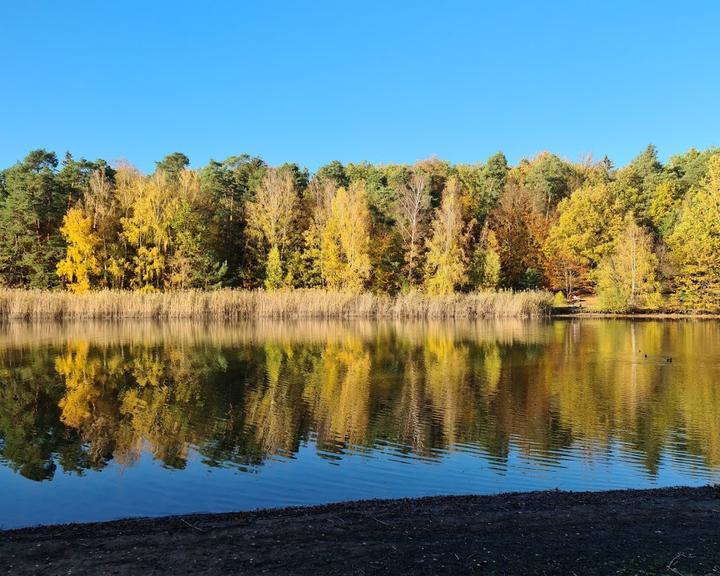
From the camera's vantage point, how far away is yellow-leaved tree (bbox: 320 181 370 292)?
5203 centimetres

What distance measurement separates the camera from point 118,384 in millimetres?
17016

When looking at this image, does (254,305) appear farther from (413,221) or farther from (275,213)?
(413,221)

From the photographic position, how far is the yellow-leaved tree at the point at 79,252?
154 ft

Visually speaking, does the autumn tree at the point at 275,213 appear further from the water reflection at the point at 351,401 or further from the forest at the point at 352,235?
the water reflection at the point at 351,401

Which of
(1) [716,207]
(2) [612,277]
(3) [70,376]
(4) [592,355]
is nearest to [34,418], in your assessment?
(3) [70,376]

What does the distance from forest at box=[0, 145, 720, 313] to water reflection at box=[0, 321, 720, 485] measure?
2207cm

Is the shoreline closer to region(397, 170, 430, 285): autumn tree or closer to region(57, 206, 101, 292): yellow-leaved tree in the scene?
region(57, 206, 101, 292): yellow-leaved tree

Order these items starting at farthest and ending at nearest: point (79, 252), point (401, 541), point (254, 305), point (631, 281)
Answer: point (631, 281), point (79, 252), point (254, 305), point (401, 541)

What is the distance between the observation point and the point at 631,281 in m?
49.2

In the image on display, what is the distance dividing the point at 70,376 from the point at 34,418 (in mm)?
5661

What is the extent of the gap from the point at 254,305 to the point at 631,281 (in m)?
28.9

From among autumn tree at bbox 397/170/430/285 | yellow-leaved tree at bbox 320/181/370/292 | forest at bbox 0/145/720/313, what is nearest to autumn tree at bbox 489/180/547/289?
forest at bbox 0/145/720/313

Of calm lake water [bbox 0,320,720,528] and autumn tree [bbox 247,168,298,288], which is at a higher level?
autumn tree [bbox 247,168,298,288]

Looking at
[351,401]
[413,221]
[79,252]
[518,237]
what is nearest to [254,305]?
[79,252]
